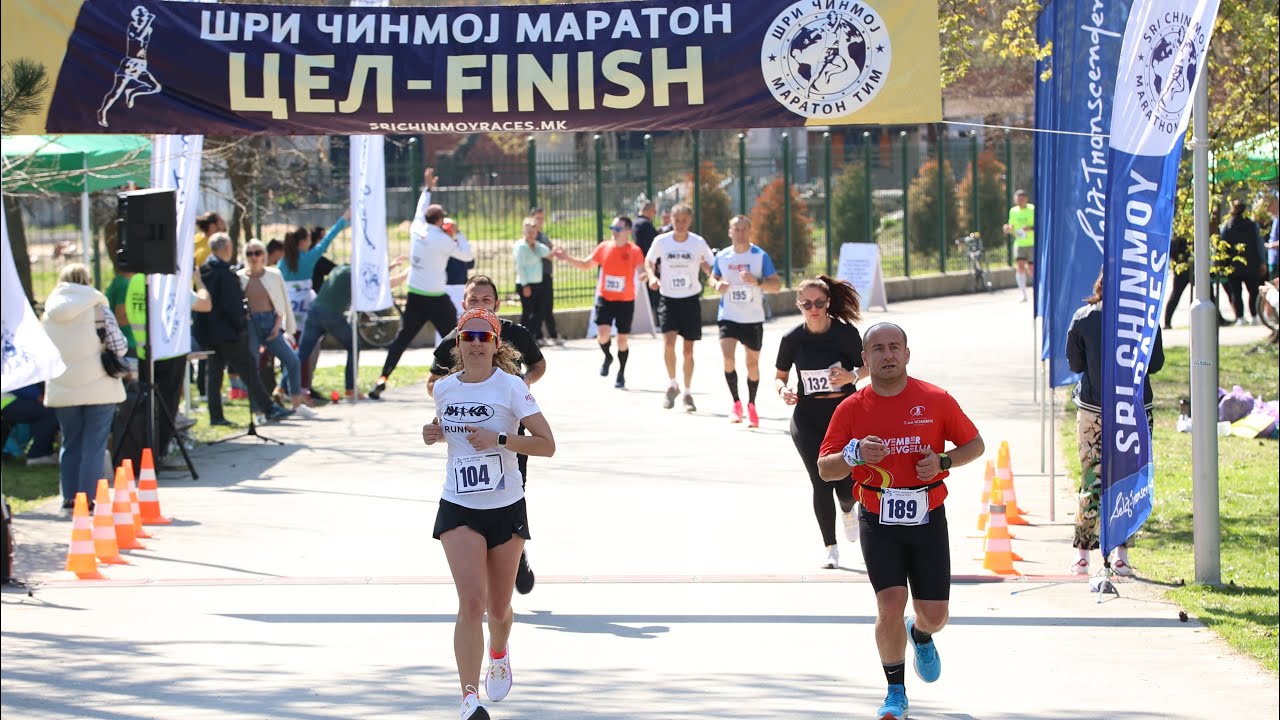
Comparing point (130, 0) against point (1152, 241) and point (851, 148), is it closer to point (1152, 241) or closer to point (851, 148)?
point (1152, 241)

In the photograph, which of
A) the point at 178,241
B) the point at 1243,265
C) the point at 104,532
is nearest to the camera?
the point at 104,532

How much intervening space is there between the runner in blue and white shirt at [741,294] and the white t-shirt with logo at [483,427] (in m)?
7.94

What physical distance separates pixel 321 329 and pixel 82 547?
312 inches

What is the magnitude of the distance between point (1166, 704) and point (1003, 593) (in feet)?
7.18

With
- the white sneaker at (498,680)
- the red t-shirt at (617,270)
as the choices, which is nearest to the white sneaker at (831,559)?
the white sneaker at (498,680)

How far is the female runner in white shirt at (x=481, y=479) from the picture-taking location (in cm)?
682

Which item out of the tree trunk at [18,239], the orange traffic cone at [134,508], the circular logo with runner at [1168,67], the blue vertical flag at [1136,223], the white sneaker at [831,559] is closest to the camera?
the circular logo with runner at [1168,67]

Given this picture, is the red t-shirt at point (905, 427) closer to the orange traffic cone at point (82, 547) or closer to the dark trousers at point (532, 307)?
the orange traffic cone at point (82, 547)

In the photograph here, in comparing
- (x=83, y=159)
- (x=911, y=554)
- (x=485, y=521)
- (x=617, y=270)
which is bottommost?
(x=911, y=554)

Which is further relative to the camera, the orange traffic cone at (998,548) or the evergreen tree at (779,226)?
the evergreen tree at (779,226)

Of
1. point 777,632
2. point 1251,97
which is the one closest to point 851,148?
point 1251,97

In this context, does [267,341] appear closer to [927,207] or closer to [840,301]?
[840,301]

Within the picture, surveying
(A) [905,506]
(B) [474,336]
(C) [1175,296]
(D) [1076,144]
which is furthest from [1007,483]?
(C) [1175,296]

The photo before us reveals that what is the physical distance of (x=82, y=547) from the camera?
32.6ft
